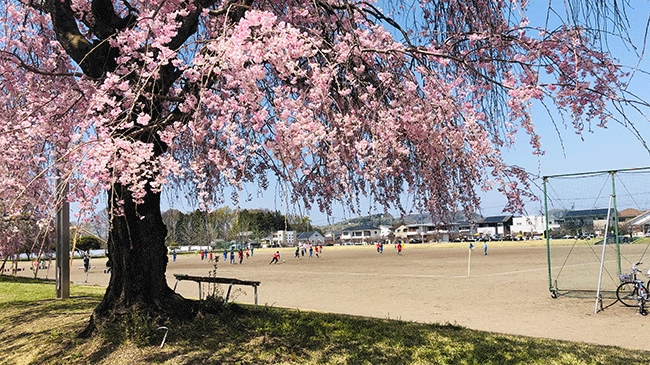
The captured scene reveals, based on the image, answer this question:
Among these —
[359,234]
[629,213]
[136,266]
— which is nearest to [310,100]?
[136,266]

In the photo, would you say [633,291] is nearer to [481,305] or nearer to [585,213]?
[585,213]

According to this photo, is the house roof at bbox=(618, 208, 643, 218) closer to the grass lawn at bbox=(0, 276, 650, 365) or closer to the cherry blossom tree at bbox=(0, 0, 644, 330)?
the grass lawn at bbox=(0, 276, 650, 365)

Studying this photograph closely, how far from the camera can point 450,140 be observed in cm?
358

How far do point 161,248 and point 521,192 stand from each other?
5.01 m

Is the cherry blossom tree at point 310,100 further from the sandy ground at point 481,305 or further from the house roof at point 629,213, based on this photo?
the house roof at point 629,213

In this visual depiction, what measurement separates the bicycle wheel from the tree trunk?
9.72 meters

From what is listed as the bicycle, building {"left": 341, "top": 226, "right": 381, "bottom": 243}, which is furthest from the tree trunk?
building {"left": 341, "top": 226, "right": 381, "bottom": 243}

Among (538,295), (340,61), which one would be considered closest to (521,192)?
(340,61)

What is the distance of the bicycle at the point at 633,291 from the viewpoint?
9609mm

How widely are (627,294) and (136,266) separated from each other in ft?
37.4

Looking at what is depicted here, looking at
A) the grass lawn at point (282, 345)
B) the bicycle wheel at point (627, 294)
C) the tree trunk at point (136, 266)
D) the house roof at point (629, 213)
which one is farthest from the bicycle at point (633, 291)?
the tree trunk at point (136, 266)

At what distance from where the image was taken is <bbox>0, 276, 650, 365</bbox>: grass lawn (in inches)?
205

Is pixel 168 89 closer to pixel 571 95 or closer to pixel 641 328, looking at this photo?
pixel 571 95

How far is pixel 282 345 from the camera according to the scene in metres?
5.45
